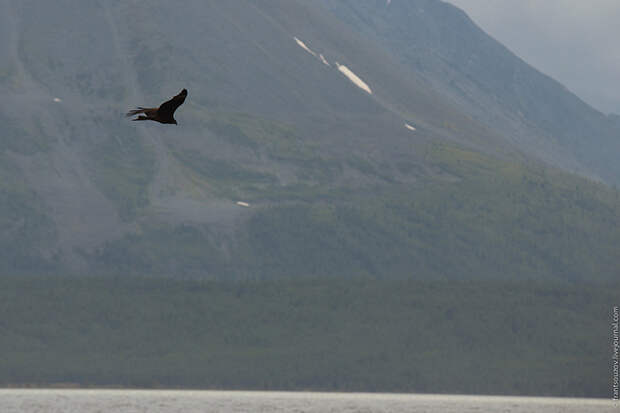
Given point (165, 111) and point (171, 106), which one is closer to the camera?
point (171, 106)

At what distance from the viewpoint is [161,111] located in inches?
1011

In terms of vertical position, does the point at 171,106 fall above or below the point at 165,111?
above
